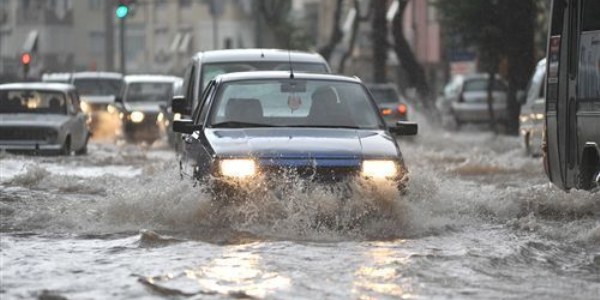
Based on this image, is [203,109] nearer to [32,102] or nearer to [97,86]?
[32,102]

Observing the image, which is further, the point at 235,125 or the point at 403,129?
the point at 403,129

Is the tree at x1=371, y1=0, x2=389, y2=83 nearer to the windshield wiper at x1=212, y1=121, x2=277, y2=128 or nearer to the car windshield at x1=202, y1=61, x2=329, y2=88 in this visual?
the car windshield at x1=202, y1=61, x2=329, y2=88

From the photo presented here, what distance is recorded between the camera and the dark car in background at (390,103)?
3050cm

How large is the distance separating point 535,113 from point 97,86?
16.5 meters

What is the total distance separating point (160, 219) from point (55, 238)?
1.00m

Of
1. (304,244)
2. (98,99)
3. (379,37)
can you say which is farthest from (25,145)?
(379,37)

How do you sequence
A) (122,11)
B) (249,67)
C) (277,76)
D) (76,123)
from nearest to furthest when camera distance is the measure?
(277,76) → (249,67) → (76,123) → (122,11)

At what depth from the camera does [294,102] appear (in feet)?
40.3

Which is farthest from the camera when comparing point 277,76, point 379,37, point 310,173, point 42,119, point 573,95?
point 379,37

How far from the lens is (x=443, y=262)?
9.48m

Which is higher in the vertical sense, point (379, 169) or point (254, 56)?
point (254, 56)

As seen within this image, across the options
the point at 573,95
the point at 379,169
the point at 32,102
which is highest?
the point at 573,95

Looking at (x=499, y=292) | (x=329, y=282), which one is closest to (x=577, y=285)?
(x=499, y=292)

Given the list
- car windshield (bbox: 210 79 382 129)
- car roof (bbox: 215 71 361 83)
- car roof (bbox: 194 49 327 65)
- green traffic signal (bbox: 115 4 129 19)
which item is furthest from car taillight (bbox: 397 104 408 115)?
car windshield (bbox: 210 79 382 129)
